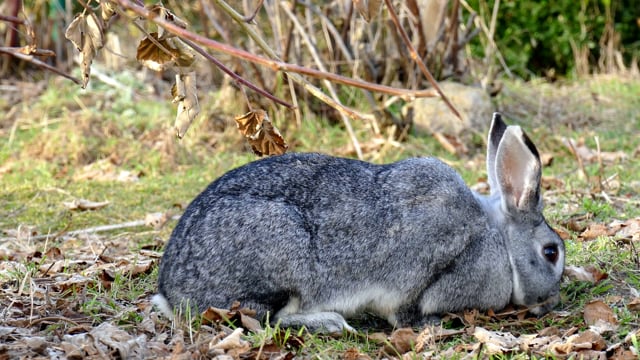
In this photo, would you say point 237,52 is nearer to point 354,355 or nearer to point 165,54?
point 165,54

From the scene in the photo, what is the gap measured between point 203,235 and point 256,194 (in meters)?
0.35

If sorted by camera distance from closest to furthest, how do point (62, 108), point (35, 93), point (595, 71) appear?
point (62, 108)
point (35, 93)
point (595, 71)

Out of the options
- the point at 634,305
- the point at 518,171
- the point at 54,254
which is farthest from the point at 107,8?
the point at 634,305

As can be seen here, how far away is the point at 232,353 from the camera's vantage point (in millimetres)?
3889

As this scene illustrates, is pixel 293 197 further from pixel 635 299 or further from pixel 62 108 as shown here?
pixel 62 108

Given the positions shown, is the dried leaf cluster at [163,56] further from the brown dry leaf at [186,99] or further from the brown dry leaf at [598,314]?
the brown dry leaf at [598,314]

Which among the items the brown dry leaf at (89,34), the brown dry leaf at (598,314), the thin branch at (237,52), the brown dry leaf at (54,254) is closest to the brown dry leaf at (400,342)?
the brown dry leaf at (598,314)

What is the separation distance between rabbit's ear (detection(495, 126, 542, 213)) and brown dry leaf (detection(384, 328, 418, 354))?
1.09 m

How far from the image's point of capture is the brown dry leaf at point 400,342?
166 inches

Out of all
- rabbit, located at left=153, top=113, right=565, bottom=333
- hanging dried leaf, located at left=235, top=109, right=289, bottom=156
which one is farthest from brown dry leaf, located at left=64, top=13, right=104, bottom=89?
rabbit, located at left=153, top=113, right=565, bottom=333

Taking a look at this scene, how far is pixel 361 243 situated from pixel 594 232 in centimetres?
203

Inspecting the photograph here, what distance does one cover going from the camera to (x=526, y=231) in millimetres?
4977

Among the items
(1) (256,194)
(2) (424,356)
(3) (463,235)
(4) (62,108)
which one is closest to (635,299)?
(3) (463,235)

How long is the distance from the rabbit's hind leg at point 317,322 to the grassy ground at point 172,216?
6 cm
